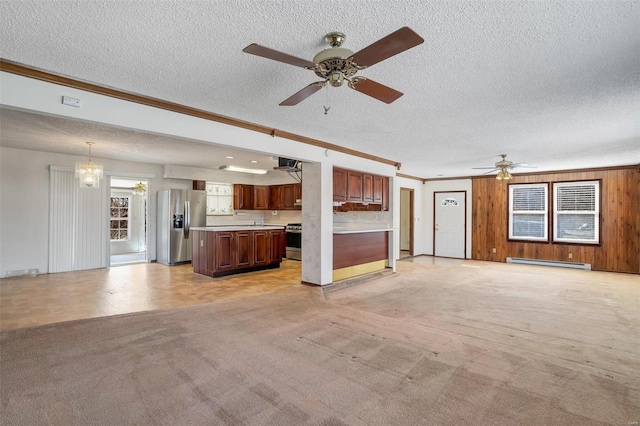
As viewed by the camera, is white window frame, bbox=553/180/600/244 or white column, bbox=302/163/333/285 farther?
white window frame, bbox=553/180/600/244

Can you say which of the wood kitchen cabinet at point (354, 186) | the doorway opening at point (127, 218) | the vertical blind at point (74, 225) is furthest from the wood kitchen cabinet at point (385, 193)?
the doorway opening at point (127, 218)

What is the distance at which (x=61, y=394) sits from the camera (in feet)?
6.89

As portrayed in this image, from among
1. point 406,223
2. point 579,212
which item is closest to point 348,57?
point 579,212

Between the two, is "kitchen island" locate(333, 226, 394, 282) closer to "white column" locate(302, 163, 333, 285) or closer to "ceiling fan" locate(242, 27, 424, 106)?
"white column" locate(302, 163, 333, 285)

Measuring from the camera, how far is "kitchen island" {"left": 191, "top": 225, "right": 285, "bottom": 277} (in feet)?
20.1

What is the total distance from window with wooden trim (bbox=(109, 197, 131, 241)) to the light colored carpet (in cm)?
732

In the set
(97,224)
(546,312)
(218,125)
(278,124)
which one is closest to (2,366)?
(218,125)

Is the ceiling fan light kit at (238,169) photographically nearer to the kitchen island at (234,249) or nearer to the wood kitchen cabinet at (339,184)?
the kitchen island at (234,249)

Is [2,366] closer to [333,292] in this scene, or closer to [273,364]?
[273,364]

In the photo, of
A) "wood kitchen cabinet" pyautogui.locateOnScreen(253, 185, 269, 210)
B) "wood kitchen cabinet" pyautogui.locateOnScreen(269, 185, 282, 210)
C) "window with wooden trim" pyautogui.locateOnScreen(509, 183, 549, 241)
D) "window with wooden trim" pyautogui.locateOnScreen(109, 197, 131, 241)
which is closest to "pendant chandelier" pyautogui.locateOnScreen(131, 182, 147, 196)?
"window with wooden trim" pyautogui.locateOnScreen(109, 197, 131, 241)

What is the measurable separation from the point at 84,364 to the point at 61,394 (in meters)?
0.43

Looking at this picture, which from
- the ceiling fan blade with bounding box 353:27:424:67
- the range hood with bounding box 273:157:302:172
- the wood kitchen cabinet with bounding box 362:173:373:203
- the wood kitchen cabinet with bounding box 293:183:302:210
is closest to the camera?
the ceiling fan blade with bounding box 353:27:424:67

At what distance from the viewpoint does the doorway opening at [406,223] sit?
9773 mm

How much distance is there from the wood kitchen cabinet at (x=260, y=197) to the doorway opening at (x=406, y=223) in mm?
4240
